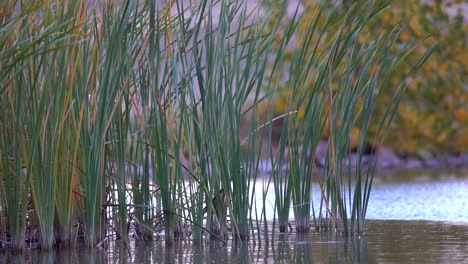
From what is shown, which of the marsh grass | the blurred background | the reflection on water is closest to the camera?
the reflection on water

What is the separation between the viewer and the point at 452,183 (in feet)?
46.6

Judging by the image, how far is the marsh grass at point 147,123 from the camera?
549 cm

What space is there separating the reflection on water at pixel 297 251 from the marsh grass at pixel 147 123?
0.10m

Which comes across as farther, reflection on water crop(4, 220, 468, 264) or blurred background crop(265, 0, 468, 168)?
blurred background crop(265, 0, 468, 168)

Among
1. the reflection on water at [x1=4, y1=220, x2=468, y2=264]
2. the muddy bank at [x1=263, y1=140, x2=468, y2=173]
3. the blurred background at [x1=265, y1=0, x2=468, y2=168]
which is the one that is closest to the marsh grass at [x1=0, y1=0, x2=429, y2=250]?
the reflection on water at [x1=4, y1=220, x2=468, y2=264]

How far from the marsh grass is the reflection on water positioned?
0.10 m

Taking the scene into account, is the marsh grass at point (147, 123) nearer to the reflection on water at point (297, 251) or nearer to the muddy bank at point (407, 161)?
the reflection on water at point (297, 251)

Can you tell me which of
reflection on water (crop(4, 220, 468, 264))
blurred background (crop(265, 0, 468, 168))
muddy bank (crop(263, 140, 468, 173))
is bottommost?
reflection on water (crop(4, 220, 468, 264))

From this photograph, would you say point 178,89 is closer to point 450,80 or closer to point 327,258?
point 327,258

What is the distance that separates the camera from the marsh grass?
549 centimetres

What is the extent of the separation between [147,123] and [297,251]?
108cm

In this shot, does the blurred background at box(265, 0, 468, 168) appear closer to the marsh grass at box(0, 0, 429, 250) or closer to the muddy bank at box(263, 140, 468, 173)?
the muddy bank at box(263, 140, 468, 173)

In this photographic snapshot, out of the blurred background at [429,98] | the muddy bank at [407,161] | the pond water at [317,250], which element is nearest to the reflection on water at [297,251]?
the pond water at [317,250]

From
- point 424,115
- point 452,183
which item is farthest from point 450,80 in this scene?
point 452,183
